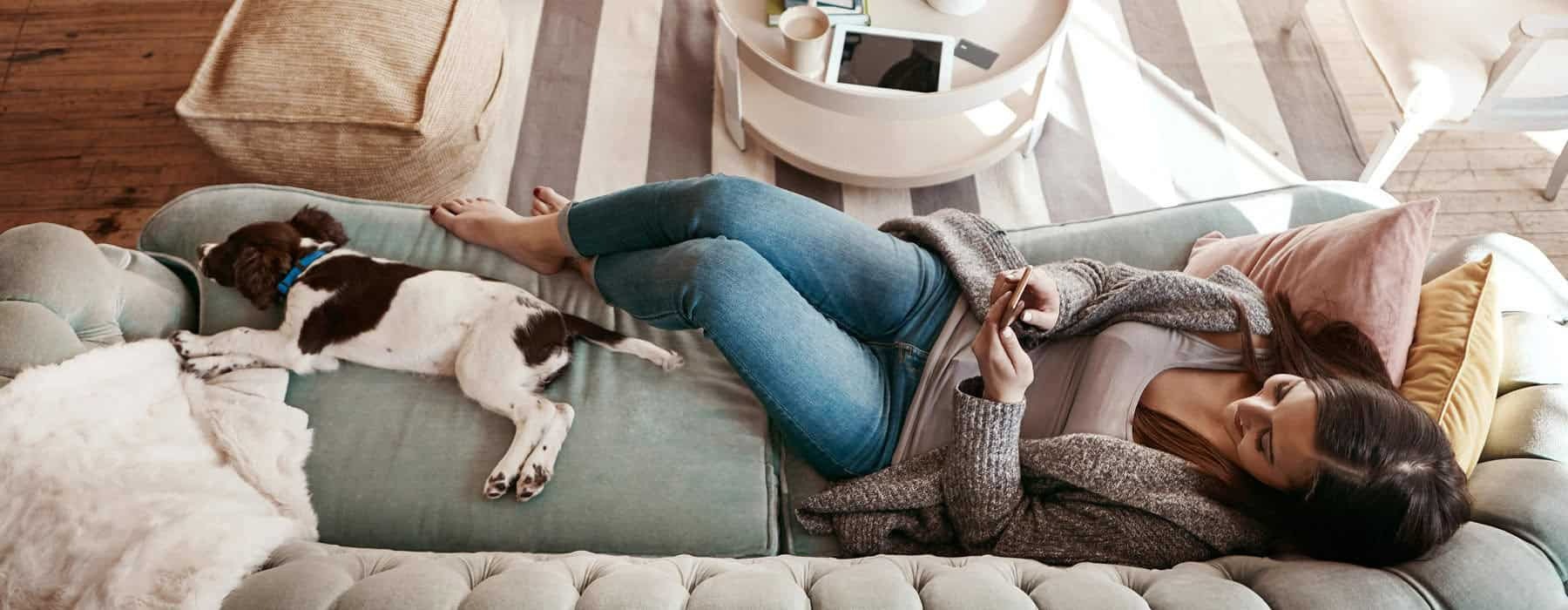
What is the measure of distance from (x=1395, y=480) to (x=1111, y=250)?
29.4 inches

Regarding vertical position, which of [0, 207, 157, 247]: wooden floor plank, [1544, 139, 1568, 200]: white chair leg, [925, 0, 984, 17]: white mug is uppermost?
[925, 0, 984, 17]: white mug

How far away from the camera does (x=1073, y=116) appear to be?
8.43ft

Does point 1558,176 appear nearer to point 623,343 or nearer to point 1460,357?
point 1460,357

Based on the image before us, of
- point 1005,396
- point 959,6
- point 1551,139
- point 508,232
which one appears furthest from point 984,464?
point 1551,139

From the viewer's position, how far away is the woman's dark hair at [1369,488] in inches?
42.9

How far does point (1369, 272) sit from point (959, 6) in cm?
106

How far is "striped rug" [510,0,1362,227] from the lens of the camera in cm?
239

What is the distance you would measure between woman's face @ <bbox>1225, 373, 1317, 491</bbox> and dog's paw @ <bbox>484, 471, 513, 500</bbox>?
109cm

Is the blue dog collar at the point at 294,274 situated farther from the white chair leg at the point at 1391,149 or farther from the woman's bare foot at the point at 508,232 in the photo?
the white chair leg at the point at 1391,149

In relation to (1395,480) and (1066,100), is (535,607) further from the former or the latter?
(1066,100)

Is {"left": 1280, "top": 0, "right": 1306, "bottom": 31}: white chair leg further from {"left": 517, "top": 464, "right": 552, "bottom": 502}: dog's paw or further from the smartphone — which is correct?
{"left": 517, "top": 464, "right": 552, "bottom": 502}: dog's paw

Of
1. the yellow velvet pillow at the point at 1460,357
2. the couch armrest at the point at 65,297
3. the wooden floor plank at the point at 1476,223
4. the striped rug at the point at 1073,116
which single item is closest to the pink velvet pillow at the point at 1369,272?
the yellow velvet pillow at the point at 1460,357

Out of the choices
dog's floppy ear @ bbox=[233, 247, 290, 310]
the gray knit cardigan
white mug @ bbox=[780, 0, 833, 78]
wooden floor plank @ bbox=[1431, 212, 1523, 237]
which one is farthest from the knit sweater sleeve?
wooden floor plank @ bbox=[1431, 212, 1523, 237]

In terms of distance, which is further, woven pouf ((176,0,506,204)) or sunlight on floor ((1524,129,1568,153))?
sunlight on floor ((1524,129,1568,153))
